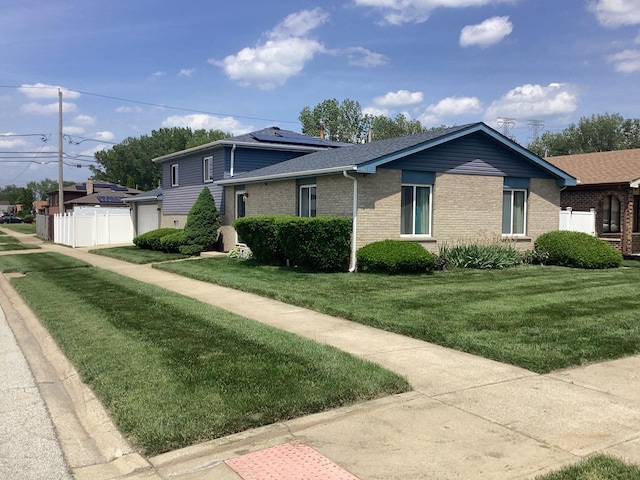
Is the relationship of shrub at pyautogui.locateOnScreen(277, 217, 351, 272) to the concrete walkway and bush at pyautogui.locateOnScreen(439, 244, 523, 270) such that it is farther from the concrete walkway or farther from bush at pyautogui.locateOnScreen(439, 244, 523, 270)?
the concrete walkway

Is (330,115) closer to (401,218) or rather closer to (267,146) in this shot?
(267,146)

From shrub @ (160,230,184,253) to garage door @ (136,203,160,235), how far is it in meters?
8.59

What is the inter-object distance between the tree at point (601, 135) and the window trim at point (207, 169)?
39.0 meters

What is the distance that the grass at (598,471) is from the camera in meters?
3.74

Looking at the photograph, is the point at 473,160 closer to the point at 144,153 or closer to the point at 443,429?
the point at 443,429

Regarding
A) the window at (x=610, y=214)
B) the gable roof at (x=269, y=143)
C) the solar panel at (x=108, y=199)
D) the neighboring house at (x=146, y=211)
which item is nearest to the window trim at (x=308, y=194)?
the gable roof at (x=269, y=143)

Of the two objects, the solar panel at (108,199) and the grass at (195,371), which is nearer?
the grass at (195,371)

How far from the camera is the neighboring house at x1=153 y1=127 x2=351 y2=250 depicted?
23.0 m

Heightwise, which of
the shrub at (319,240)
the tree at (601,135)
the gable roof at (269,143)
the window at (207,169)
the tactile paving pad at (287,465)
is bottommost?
the tactile paving pad at (287,465)

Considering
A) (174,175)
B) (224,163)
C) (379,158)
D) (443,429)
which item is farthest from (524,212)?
(174,175)

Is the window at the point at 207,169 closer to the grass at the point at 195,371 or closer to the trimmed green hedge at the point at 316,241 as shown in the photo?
the trimmed green hedge at the point at 316,241

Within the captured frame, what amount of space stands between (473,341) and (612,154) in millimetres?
22494

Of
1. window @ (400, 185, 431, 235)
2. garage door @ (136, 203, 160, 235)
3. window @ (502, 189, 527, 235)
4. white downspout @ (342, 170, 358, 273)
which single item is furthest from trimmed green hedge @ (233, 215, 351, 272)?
garage door @ (136, 203, 160, 235)

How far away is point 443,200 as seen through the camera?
17016 mm
